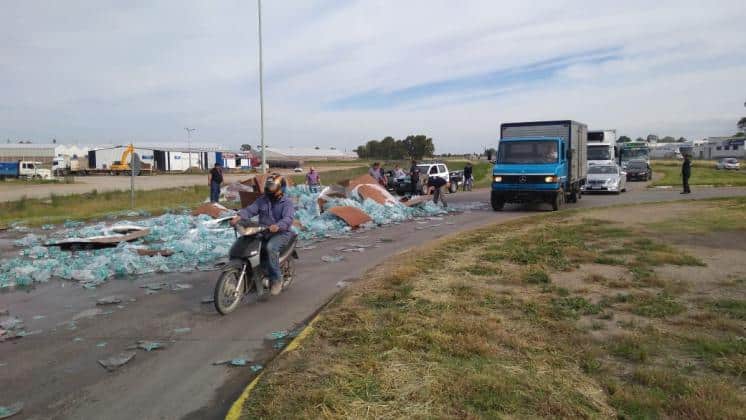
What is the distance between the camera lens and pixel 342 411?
12.3 ft

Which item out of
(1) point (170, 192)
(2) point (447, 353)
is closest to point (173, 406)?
(2) point (447, 353)

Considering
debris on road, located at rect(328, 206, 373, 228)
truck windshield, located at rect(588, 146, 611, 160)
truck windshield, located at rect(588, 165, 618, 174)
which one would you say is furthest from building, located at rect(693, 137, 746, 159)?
debris on road, located at rect(328, 206, 373, 228)

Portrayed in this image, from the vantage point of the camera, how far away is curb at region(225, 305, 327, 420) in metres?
3.86

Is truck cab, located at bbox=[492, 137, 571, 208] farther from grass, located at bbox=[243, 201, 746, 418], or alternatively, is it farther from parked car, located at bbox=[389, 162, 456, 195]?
grass, located at bbox=[243, 201, 746, 418]

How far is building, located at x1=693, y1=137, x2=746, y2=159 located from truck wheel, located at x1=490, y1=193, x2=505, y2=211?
9043cm

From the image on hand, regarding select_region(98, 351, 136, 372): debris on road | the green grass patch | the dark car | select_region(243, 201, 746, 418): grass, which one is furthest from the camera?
the dark car

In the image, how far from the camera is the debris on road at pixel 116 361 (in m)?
Answer: 5.01

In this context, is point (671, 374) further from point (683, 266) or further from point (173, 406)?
point (683, 266)

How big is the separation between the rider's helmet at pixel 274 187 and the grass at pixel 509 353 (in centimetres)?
166

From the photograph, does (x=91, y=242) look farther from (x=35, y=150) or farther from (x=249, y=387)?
(x=35, y=150)

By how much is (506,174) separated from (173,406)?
15636 millimetres

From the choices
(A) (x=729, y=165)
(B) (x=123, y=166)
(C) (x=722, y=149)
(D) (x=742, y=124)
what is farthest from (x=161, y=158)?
(D) (x=742, y=124)

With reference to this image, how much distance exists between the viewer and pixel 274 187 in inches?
284

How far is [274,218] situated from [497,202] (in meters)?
13.1
